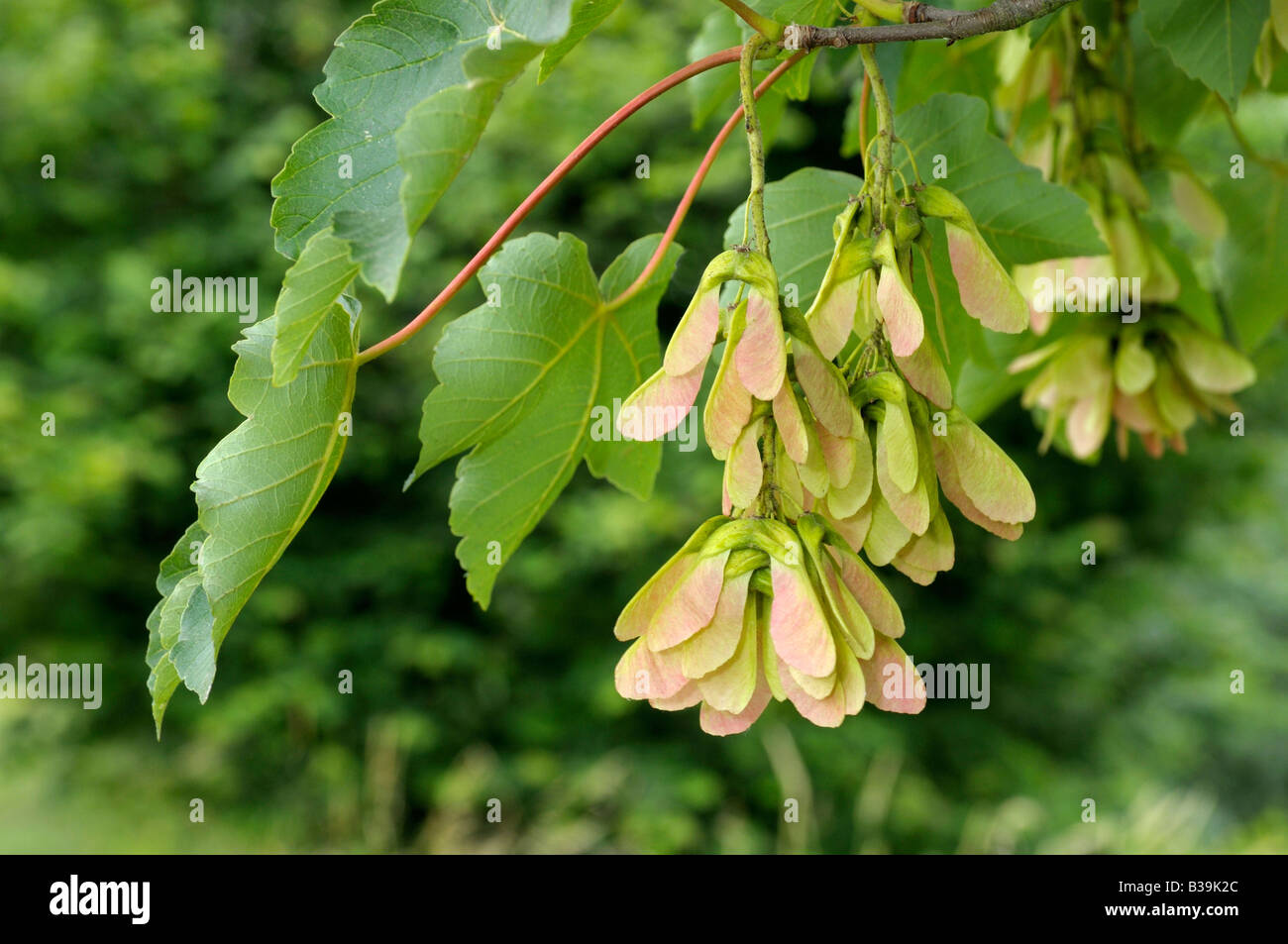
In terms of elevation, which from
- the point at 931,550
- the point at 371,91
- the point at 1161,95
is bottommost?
the point at 931,550

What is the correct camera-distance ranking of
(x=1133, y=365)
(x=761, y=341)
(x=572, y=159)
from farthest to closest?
(x=1133, y=365)
(x=572, y=159)
(x=761, y=341)

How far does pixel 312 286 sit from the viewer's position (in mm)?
450

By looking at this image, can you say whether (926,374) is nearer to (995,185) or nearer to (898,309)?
(898,309)

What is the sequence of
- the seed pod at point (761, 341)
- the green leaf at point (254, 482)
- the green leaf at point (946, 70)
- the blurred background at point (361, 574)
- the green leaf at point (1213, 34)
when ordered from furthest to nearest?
1. the blurred background at point (361, 574)
2. the green leaf at point (946, 70)
3. the green leaf at point (1213, 34)
4. the green leaf at point (254, 482)
5. the seed pod at point (761, 341)

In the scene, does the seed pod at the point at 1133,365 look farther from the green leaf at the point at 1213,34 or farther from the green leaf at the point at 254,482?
the green leaf at the point at 254,482

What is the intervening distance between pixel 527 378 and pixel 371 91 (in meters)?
0.19

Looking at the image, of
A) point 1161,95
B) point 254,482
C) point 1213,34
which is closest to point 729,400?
point 254,482

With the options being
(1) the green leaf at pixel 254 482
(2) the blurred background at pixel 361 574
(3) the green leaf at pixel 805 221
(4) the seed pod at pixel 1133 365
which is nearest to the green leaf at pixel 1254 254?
(4) the seed pod at pixel 1133 365

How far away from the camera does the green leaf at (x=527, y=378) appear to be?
0.62 meters

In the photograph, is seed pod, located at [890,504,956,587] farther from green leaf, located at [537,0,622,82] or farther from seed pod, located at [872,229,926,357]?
green leaf, located at [537,0,622,82]

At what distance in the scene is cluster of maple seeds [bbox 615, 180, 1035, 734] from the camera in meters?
0.39

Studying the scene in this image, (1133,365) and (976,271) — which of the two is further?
(1133,365)

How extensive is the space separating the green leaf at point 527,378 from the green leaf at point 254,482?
72 mm

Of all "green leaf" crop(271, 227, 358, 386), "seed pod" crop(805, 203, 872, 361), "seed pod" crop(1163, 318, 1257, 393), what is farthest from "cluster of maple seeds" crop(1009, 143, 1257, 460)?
"green leaf" crop(271, 227, 358, 386)
